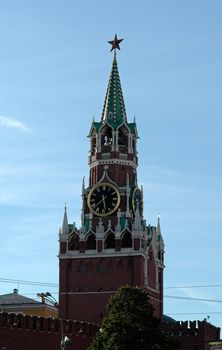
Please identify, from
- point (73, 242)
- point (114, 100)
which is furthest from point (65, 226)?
point (114, 100)

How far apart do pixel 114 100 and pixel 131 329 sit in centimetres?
4046

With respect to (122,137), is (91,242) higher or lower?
lower

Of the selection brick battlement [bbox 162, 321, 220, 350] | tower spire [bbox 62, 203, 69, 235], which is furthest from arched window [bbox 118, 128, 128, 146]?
brick battlement [bbox 162, 321, 220, 350]

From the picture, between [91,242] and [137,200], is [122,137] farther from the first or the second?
[91,242]

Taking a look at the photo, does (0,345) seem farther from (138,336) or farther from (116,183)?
(116,183)

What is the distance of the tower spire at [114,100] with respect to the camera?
108m

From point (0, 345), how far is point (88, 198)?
28.3m

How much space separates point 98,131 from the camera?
107688 millimetres

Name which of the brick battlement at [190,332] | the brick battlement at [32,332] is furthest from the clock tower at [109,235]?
the brick battlement at [32,332]

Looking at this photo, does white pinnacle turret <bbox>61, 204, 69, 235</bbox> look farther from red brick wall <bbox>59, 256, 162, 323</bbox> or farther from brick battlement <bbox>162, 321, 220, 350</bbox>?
brick battlement <bbox>162, 321, 220, 350</bbox>

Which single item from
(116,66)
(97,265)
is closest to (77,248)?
(97,265)

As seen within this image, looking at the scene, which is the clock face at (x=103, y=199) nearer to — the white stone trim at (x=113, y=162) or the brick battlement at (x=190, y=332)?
the white stone trim at (x=113, y=162)

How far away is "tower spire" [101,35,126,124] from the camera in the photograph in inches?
4269

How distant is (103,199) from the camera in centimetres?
10538
